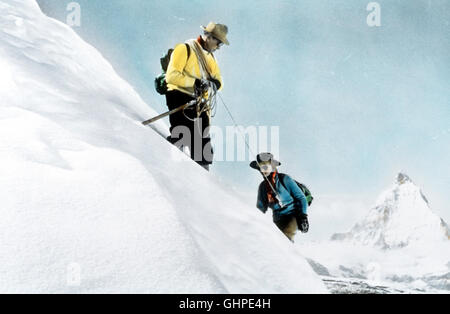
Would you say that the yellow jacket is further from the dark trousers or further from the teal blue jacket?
the teal blue jacket

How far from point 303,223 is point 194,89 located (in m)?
2.48

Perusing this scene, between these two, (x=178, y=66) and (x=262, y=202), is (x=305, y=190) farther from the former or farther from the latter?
(x=178, y=66)

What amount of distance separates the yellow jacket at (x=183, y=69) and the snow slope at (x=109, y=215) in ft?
3.51

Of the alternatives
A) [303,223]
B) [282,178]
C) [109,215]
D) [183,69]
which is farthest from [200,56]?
[109,215]

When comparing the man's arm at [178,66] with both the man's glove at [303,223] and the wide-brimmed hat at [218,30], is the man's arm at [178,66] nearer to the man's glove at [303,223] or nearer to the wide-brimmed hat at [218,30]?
the wide-brimmed hat at [218,30]

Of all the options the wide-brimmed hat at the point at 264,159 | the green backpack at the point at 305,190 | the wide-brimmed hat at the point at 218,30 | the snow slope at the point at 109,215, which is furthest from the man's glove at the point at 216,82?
the green backpack at the point at 305,190

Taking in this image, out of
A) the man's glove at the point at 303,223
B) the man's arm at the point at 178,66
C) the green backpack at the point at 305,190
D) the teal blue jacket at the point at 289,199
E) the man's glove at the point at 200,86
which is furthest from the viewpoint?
the green backpack at the point at 305,190

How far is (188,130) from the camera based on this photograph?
535 cm

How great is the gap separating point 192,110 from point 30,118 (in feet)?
7.69

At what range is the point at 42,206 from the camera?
2.55 m

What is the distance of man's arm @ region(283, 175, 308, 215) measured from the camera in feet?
18.5

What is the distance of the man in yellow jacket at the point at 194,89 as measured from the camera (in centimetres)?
524
